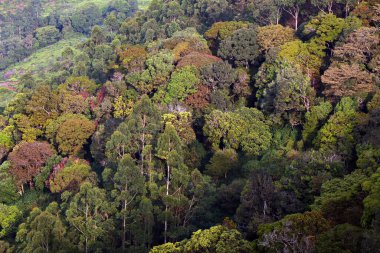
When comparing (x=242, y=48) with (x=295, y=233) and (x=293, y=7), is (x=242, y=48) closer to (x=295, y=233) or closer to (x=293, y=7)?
(x=293, y=7)

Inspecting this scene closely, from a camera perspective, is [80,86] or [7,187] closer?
[7,187]

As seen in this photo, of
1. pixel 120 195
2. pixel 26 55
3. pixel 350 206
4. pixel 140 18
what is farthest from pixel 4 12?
pixel 350 206

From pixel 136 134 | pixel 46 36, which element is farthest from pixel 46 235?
pixel 46 36

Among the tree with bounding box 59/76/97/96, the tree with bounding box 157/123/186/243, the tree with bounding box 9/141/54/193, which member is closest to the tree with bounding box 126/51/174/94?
the tree with bounding box 59/76/97/96

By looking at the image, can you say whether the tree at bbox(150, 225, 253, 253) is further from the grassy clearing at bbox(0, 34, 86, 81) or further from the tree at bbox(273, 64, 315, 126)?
the grassy clearing at bbox(0, 34, 86, 81)

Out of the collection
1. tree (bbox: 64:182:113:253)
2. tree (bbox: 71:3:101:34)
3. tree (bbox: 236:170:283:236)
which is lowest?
tree (bbox: 71:3:101:34)
